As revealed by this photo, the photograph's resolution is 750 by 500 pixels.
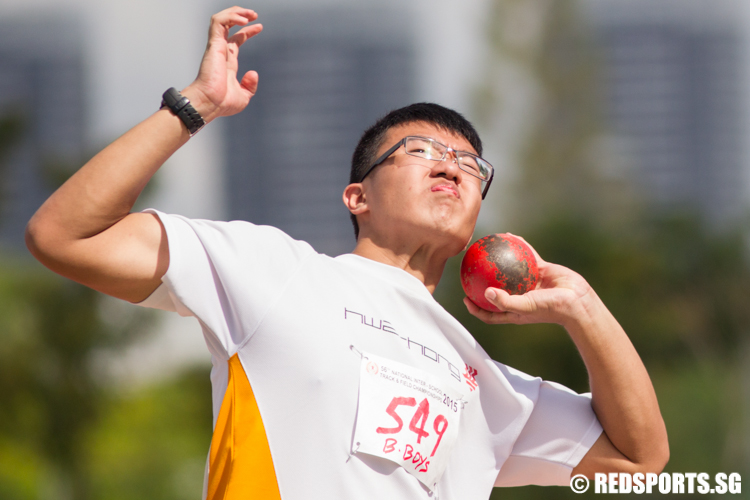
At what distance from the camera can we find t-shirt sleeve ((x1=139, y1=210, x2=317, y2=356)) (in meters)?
2.41

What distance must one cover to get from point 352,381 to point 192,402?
20.9 metres

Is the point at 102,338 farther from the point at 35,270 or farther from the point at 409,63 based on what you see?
the point at 409,63

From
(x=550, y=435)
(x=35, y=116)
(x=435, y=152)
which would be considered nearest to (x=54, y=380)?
(x=35, y=116)

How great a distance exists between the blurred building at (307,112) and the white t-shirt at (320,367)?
51931mm

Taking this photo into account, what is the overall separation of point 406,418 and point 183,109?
133cm

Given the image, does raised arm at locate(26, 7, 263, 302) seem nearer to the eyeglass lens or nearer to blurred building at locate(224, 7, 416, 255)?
the eyeglass lens

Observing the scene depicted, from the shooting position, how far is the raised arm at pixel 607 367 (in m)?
2.94

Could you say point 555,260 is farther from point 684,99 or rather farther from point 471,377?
point 684,99

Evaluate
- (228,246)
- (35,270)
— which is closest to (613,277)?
(35,270)

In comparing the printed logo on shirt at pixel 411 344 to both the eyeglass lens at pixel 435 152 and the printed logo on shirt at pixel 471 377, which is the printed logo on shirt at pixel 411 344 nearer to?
the printed logo on shirt at pixel 471 377

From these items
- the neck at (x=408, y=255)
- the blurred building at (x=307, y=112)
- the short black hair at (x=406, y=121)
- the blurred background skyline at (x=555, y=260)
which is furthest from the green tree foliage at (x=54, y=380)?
the blurred building at (x=307, y=112)

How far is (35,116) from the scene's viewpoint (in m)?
15.7

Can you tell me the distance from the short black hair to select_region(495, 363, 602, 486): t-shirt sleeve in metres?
1.14

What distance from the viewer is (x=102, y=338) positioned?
1675cm
